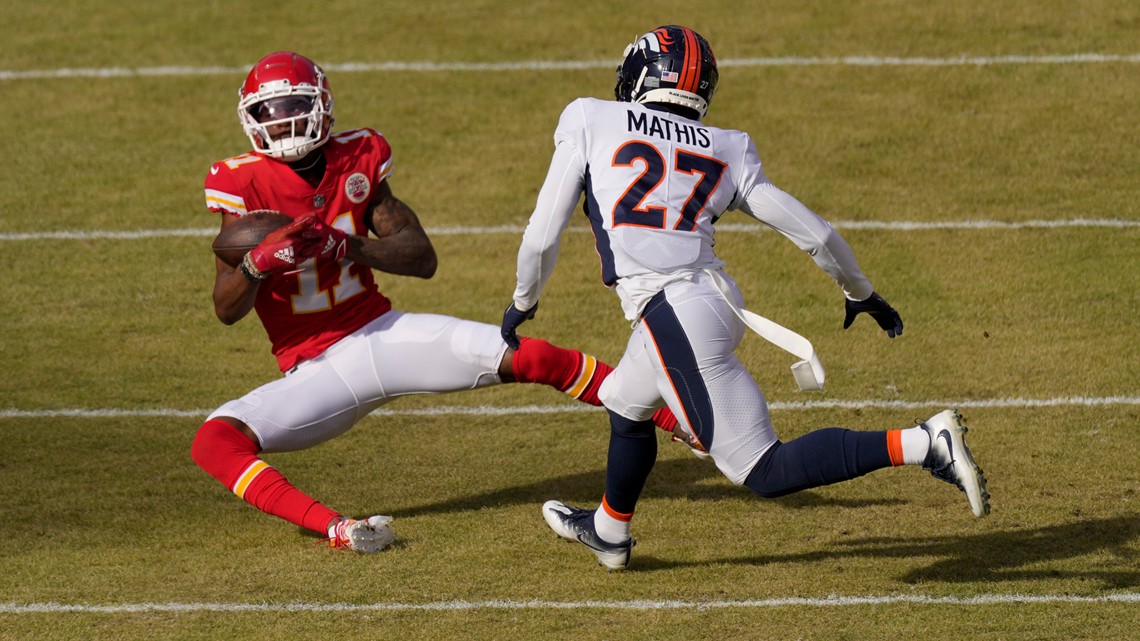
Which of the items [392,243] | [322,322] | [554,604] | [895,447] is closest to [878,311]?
[895,447]

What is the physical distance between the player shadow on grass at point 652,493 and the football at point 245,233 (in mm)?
1192

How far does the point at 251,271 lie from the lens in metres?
5.01

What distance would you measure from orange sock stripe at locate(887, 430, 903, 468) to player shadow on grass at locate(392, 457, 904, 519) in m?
1.15

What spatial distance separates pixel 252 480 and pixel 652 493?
5.18 feet

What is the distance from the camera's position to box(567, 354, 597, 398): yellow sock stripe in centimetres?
554

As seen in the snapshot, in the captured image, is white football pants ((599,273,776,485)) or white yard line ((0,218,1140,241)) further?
white yard line ((0,218,1140,241))

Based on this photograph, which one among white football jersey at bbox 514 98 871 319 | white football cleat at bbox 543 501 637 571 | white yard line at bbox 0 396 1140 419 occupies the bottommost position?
white yard line at bbox 0 396 1140 419

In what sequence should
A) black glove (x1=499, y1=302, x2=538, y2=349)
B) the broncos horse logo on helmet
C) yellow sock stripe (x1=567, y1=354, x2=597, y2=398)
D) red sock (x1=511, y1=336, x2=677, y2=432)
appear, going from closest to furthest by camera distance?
the broncos horse logo on helmet → black glove (x1=499, y1=302, x2=538, y2=349) → red sock (x1=511, y1=336, x2=677, y2=432) → yellow sock stripe (x1=567, y1=354, x2=597, y2=398)

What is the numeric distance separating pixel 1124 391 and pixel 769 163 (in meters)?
2.94

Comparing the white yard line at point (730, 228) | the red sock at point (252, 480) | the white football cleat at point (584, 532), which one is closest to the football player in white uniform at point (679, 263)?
the white football cleat at point (584, 532)

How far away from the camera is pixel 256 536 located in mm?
5379

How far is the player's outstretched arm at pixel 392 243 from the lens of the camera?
5.29 m

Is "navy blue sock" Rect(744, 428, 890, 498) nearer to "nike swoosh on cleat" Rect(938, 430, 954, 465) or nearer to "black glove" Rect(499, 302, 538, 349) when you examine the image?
"nike swoosh on cleat" Rect(938, 430, 954, 465)

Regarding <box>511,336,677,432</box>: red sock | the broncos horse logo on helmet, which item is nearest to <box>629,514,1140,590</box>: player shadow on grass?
<box>511,336,677,432</box>: red sock
